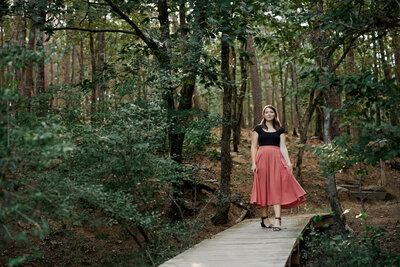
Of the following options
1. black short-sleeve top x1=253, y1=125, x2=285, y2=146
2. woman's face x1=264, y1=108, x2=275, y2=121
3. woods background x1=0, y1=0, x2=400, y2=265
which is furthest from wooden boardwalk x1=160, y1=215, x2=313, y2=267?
woman's face x1=264, y1=108, x2=275, y2=121

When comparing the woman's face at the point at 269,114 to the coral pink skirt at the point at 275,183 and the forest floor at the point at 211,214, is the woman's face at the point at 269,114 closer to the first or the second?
the coral pink skirt at the point at 275,183

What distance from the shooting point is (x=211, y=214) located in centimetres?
1059

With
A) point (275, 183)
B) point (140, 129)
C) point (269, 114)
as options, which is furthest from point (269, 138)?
point (140, 129)

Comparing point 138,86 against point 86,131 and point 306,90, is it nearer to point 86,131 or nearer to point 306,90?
point 86,131

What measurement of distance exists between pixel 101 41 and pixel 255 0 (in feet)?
25.1

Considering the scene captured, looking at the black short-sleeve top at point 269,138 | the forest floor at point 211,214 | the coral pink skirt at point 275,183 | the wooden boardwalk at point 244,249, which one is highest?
the black short-sleeve top at point 269,138

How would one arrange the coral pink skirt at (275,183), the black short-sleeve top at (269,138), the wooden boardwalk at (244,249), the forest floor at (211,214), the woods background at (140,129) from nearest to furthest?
the woods background at (140,129)
the wooden boardwalk at (244,249)
the coral pink skirt at (275,183)
the black short-sleeve top at (269,138)
the forest floor at (211,214)

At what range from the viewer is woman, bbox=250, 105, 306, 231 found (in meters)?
6.30

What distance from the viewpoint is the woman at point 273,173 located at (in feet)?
20.7

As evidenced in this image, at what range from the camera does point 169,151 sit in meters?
8.91

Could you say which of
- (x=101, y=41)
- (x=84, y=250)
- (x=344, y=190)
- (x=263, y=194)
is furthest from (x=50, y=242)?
(x=344, y=190)

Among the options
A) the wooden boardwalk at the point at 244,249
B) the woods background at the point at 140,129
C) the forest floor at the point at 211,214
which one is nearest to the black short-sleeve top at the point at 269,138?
the woods background at the point at 140,129

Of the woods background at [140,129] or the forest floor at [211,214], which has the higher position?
the woods background at [140,129]

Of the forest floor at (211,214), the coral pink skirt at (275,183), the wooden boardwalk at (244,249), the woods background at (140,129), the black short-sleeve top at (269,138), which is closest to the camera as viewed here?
the woods background at (140,129)
